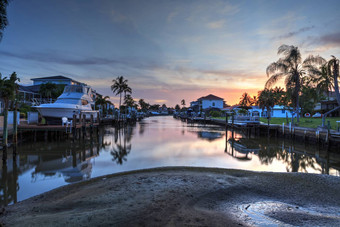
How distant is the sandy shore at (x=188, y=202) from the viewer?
5.12 m

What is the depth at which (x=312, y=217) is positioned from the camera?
548 cm

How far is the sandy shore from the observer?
512 centimetres

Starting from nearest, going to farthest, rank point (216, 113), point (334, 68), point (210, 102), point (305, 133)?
point (305, 133) < point (334, 68) < point (216, 113) < point (210, 102)

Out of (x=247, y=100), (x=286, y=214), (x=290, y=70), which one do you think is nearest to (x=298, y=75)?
(x=290, y=70)

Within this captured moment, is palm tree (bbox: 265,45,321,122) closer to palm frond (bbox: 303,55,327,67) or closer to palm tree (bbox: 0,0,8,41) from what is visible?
palm frond (bbox: 303,55,327,67)

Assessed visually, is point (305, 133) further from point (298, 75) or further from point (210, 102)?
point (210, 102)

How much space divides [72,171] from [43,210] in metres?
6.09

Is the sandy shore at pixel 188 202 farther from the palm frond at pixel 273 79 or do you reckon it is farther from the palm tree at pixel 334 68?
the palm frond at pixel 273 79

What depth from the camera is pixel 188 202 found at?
21.3 ft

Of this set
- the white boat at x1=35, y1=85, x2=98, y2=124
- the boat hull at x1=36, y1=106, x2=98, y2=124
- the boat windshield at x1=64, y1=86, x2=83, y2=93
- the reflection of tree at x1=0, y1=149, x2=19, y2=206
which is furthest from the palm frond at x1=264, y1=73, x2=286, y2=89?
the reflection of tree at x1=0, y1=149, x2=19, y2=206

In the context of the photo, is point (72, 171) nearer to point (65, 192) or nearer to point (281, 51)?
point (65, 192)

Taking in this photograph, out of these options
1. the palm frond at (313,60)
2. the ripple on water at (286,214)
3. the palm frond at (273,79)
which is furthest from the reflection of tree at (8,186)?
the palm frond at (313,60)

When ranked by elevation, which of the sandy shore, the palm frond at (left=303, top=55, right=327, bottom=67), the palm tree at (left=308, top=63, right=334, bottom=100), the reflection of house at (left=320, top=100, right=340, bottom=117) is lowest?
the sandy shore

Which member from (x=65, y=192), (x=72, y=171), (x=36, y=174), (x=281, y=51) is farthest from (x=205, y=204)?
(x=281, y=51)
